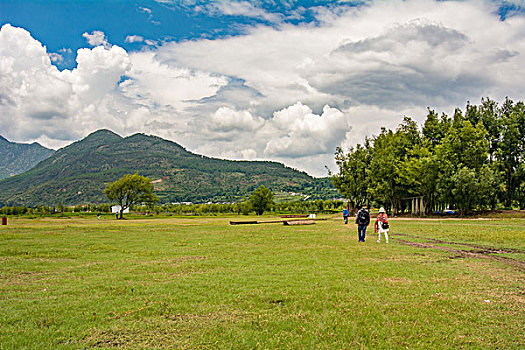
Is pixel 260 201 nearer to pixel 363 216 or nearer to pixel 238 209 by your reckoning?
pixel 238 209

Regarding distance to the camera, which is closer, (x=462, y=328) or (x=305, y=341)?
(x=305, y=341)

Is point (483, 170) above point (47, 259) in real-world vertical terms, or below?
above

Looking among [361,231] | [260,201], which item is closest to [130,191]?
[260,201]

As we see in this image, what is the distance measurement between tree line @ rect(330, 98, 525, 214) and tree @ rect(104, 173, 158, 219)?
54.4m

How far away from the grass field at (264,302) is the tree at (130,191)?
285 ft

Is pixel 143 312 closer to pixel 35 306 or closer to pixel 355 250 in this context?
pixel 35 306

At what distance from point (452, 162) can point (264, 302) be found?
54.9m

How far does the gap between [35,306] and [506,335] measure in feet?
33.3

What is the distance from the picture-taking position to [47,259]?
53.7 ft

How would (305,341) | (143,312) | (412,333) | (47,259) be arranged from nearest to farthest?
(305,341) → (412,333) → (143,312) → (47,259)

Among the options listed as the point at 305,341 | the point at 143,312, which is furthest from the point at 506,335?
the point at 143,312

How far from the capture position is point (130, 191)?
10106 cm

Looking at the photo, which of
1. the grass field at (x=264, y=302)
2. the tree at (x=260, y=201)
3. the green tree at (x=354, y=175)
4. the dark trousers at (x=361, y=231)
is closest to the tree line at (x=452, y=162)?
the green tree at (x=354, y=175)

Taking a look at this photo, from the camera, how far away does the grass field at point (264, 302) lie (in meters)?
6.85
